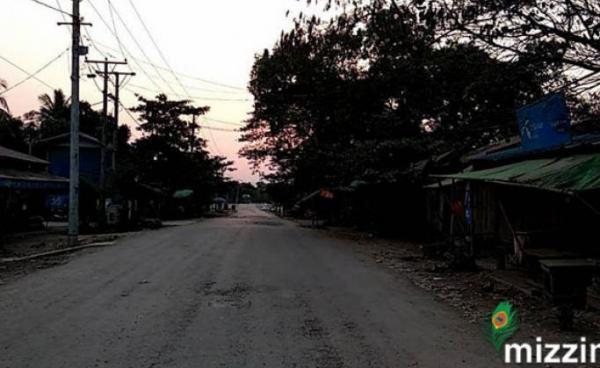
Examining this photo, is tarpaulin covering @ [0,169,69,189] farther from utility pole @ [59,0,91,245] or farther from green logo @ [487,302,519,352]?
green logo @ [487,302,519,352]

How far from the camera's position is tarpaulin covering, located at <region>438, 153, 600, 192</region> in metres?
7.69

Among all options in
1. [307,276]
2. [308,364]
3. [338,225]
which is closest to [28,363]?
[308,364]

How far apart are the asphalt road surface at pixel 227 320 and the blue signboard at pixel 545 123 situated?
3.54 meters

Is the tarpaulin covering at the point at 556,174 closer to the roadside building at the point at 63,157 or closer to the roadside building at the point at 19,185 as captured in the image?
the roadside building at the point at 19,185

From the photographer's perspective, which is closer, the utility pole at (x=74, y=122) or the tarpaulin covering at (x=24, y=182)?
the utility pole at (x=74, y=122)

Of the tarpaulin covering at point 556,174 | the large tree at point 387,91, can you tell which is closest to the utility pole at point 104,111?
the large tree at point 387,91

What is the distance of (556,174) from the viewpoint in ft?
29.0

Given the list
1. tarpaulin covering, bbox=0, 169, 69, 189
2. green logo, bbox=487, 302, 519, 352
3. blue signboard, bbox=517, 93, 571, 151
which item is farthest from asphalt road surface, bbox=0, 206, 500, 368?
tarpaulin covering, bbox=0, 169, 69, 189

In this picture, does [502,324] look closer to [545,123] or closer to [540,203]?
[545,123]

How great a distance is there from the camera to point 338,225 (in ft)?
144

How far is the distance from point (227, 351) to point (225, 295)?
3.85 m

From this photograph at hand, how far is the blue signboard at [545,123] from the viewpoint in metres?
9.70

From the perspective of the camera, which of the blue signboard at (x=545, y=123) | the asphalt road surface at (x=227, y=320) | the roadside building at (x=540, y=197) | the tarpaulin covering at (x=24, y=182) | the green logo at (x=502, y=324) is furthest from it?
the tarpaulin covering at (x=24, y=182)

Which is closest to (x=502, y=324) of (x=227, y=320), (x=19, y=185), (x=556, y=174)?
(x=556, y=174)
